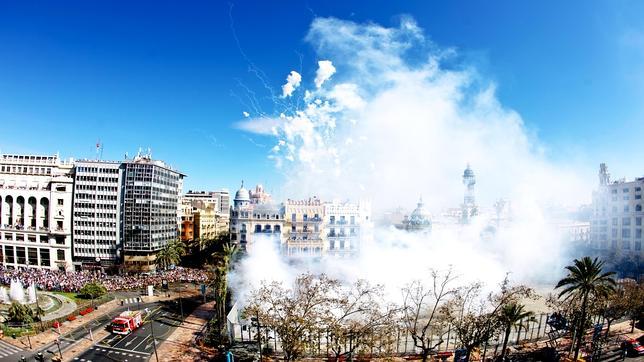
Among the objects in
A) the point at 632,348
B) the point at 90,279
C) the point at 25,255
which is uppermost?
the point at 25,255

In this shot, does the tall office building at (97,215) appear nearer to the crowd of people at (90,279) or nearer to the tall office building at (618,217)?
the crowd of people at (90,279)

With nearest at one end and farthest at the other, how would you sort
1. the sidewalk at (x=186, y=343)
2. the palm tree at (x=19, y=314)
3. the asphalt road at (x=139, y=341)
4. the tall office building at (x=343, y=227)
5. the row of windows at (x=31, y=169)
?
the asphalt road at (x=139, y=341) → the sidewalk at (x=186, y=343) → the palm tree at (x=19, y=314) → the tall office building at (x=343, y=227) → the row of windows at (x=31, y=169)

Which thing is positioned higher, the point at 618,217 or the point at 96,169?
the point at 96,169

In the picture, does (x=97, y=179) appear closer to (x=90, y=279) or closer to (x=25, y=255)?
(x=25, y=255)

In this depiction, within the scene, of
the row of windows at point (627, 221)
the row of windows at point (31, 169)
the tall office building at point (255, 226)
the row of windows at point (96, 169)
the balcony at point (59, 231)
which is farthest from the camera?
the row of windows at point (31, 169)

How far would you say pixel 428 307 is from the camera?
217ft

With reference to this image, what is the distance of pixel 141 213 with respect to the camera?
3789 inches

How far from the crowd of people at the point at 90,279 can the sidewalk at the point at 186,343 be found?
24861 millimetres

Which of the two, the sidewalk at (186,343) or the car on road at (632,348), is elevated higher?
the car on road at (632,348)

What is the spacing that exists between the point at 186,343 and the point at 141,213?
55.7m

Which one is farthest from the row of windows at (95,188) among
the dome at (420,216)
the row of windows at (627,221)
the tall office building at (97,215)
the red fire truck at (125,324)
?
the row of windows at (627,221)

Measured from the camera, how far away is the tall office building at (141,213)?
3755 inches

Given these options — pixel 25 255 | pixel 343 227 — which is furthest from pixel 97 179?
pixel 343 227

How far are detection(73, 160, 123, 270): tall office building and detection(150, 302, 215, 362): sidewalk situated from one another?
4681 centimetres
